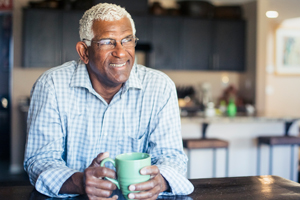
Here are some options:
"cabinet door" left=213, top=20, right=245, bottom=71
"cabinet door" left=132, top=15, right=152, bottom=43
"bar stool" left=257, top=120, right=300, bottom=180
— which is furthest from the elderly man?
"cabinet door" left=213, top=20, right=245, bottom=71

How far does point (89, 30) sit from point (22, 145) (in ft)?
12.7

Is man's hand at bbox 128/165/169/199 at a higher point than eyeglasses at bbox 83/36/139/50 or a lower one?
lower

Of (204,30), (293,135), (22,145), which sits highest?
(204,30)

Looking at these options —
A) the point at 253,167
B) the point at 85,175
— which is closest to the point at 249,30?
the point at 253,167

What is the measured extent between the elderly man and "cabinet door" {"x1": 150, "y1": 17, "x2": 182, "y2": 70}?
12.8 ft

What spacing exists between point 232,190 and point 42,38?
4.33 m

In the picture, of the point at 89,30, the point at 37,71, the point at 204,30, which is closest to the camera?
the point at 89,30

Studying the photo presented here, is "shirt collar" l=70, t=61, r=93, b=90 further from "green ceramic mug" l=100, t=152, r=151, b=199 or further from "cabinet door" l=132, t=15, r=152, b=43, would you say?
"cabinet door" l=132, t=15, r=152, b=43

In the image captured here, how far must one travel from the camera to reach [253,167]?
3.60 m

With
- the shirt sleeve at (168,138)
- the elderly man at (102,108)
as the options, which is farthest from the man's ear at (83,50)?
the shirt sleeve at (168,138)

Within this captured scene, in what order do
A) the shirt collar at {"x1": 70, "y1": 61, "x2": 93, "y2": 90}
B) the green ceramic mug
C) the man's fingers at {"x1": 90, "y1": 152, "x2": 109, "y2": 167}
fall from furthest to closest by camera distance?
the shirt collar at {"x1": 70, "y1": 61, "x2": 93, "y2": 90}, the man's fingers at {"x1": 90, "y1": 152, "x2": 109, "y2": 167}, the green ceramic mug

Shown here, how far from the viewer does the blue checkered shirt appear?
4.05 feet

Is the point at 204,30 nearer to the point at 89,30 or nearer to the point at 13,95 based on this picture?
the point at 13,95

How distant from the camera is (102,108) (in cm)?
137
